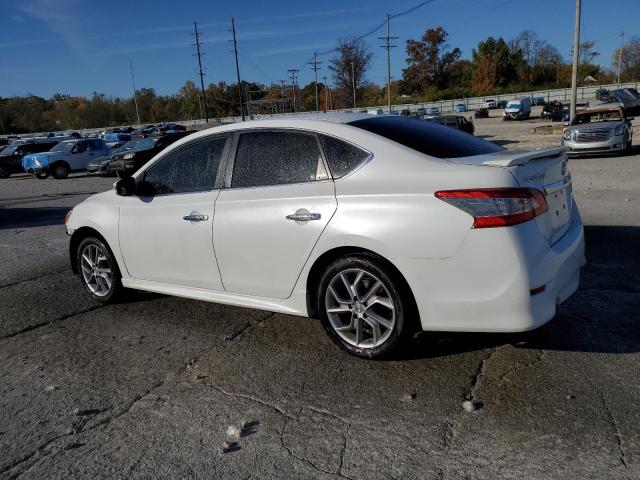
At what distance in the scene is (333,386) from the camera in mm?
3369

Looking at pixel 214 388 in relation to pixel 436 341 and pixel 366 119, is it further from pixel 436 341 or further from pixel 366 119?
pixel 366 119

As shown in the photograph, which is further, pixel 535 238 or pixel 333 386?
pixel 333 386

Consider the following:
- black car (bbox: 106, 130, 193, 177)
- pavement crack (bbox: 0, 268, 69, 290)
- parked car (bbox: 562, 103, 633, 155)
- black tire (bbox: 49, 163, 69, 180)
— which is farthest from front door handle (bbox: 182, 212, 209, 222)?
black tire (bbox: 49, 163, 69, 180)

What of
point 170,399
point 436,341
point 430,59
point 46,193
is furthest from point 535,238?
point 430,59

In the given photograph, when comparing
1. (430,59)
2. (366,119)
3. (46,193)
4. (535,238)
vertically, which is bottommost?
(46,193)

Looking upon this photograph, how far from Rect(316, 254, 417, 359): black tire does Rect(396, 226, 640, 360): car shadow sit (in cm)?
20

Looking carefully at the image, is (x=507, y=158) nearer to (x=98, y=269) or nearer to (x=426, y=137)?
(x=426, y=137)

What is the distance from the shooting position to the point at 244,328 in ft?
14.6

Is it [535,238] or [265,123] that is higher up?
[265,123]

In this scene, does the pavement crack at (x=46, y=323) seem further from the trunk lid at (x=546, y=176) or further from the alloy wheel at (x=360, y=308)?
the trunk lid at (x=546, y=176)

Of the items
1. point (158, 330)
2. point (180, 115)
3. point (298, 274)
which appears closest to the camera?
point (298, 274)

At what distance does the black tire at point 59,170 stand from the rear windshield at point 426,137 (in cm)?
2291

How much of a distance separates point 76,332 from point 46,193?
15220 millimetres

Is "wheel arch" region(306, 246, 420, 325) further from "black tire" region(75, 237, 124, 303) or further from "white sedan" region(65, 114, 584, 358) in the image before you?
"black tire" region(75, 237, 124, 303)
